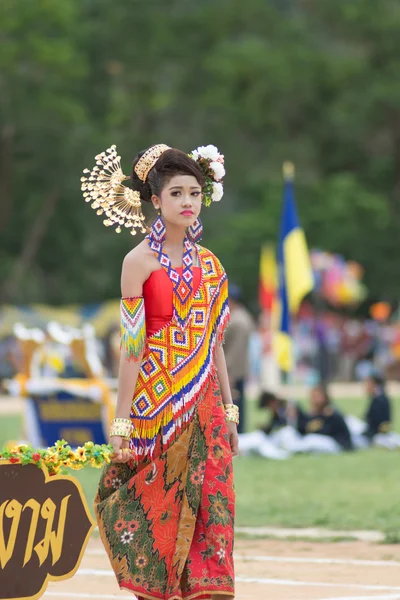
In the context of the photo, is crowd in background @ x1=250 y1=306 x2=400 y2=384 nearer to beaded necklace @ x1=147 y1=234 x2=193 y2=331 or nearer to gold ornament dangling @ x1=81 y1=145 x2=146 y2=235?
gold ornament dangling @ x1=81 y1=145 x2=146 y2=235

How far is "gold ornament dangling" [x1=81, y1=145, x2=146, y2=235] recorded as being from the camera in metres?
6.11

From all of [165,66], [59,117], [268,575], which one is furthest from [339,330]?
[268,575]

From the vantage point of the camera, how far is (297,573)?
307 inches

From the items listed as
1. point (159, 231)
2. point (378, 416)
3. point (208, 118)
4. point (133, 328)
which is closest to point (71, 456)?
point (133, 328)

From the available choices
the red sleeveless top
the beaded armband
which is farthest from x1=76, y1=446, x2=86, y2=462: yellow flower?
the red sleeveless top

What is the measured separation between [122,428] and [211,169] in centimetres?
123

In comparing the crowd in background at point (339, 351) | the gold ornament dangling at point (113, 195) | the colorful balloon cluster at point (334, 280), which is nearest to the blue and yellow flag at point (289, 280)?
the gold ornament dangling at point (113, 195)

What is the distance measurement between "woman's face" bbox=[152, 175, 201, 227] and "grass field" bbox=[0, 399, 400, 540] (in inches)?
157

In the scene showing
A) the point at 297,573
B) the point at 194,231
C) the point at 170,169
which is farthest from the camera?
the point at 297,573

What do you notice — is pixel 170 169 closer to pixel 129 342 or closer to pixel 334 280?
pixel 129 342

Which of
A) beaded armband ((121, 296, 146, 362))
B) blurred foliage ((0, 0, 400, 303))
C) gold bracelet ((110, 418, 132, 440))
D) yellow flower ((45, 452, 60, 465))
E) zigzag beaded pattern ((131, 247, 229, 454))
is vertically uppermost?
blurred foliage ((0, 0, 400, 303))

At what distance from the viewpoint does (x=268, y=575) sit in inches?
305

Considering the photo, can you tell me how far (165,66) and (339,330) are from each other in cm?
1806

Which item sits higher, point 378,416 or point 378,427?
point 378,416
